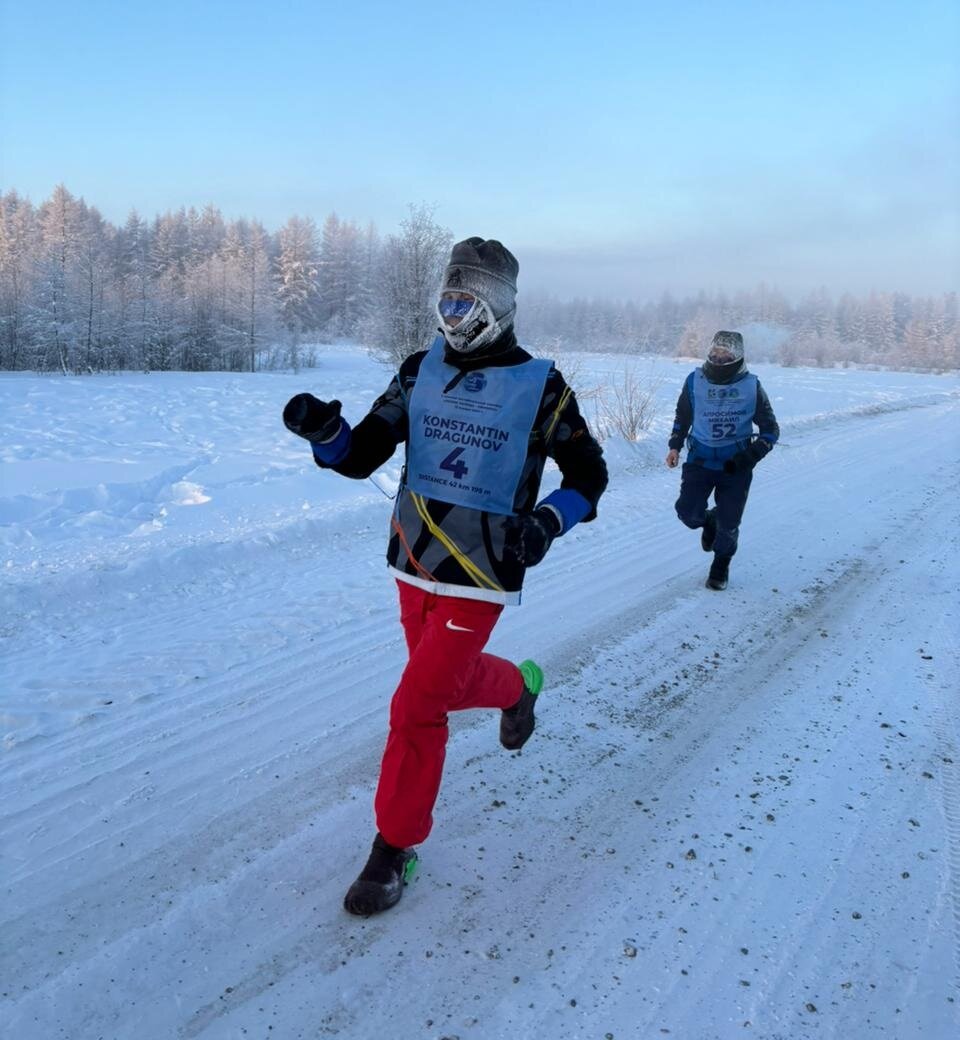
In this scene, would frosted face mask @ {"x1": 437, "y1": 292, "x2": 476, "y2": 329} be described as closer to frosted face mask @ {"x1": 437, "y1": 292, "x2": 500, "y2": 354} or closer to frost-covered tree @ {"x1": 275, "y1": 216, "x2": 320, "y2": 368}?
frosted face mask @ {"x1": 437, "y1": 292, "x2": 500, "y2": 354}

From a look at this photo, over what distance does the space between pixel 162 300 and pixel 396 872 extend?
187ft

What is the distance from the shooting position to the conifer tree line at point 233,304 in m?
32.4

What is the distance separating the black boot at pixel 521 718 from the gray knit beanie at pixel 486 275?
4.94 ft

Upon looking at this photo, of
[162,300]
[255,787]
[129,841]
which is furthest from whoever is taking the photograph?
[162,300]

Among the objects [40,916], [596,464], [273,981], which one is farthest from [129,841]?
[596,464]

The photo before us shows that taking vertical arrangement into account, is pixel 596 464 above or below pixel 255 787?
above

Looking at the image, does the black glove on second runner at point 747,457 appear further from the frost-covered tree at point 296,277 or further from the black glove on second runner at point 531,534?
the frost-covered tree at point 296,277

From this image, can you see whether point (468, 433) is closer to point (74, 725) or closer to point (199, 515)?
point (74, 725)

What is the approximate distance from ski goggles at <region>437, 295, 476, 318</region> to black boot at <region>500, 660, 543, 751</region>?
1.50 m

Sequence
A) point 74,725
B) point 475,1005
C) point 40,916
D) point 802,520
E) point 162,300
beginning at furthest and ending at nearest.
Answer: point 162,300 → point 802,520 → point 74,725 → point 40,916 → point 475,1005

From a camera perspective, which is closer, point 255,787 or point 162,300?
point 255,787

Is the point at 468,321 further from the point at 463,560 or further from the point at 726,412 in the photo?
the point at 726,412

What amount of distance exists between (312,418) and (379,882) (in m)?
1.56

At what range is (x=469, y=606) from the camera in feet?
8.55
